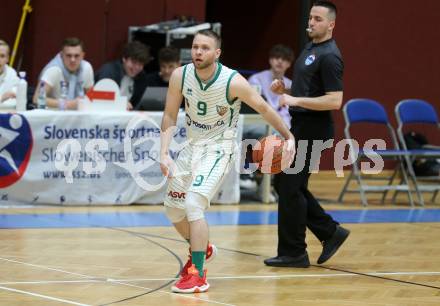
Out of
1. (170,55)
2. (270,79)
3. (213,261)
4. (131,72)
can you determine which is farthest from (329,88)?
(270,79)

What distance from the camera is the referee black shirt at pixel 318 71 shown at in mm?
7109

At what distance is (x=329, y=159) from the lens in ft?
44.5

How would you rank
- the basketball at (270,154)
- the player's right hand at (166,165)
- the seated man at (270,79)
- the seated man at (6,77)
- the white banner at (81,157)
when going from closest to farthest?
the player's right hand at (166,165) → the basketball at (270,154) → the white banner at (81,157) → the seated man at (6,77) → the seated man at (270,79)

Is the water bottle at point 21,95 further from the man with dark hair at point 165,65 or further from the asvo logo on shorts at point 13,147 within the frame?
the man with dark hair at point 165,65

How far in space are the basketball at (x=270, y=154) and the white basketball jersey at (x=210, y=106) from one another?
240mm

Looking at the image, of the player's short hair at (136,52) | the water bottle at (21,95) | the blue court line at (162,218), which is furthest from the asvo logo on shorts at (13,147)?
the player's short hair at (136,52)

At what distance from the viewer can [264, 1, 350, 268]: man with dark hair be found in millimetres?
7098

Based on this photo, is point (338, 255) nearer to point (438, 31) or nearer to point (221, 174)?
point (221, 174)

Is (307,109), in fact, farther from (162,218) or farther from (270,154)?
(162,218)

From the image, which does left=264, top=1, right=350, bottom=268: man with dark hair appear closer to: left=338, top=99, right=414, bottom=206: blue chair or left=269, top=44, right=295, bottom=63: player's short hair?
left=338, top=99, right=414, bottom=206: blue chair

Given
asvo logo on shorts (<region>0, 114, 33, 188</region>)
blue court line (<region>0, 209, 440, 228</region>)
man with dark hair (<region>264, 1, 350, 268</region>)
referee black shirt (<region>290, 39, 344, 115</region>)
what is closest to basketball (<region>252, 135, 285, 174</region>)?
man with dark hair (<region>264, 1, 350, 268</region>)

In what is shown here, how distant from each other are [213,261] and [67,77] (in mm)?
3769

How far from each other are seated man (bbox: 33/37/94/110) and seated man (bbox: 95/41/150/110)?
293 mm

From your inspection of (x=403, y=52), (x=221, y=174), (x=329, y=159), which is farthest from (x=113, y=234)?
(x=403, y=52)
